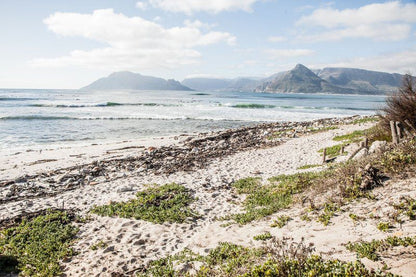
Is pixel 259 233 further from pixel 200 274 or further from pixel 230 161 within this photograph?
pixel 230 161

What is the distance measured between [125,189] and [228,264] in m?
7.29

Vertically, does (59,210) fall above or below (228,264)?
below

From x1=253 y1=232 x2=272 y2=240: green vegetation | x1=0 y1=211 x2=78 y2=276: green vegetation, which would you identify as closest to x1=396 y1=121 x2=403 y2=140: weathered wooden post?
x1=253 y1=232 x2=272 y2=240: green vegetation

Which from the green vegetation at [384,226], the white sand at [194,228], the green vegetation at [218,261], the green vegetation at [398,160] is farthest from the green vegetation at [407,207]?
the green vegetation at [218,261]

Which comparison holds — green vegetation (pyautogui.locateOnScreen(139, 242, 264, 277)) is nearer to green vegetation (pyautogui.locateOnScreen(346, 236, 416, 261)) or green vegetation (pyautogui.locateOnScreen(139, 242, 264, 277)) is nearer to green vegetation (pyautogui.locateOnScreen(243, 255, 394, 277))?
green vegetation (pyautogui.locateOnScreen(243, 255, 394, 277))

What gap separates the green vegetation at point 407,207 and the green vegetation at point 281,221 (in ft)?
8.67

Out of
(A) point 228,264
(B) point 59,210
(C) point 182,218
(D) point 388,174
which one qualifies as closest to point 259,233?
(A) point 228,264

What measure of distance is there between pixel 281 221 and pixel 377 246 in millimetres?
2711

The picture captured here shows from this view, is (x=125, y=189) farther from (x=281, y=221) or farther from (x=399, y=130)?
(x=399, y=130)

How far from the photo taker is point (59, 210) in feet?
30.9

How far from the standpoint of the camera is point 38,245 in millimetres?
7160

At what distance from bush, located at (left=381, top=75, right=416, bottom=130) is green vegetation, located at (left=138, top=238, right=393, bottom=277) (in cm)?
1100

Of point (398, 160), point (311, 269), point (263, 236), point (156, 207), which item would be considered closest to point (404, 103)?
point (398, 160)

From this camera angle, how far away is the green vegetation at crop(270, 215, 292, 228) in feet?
23.1
